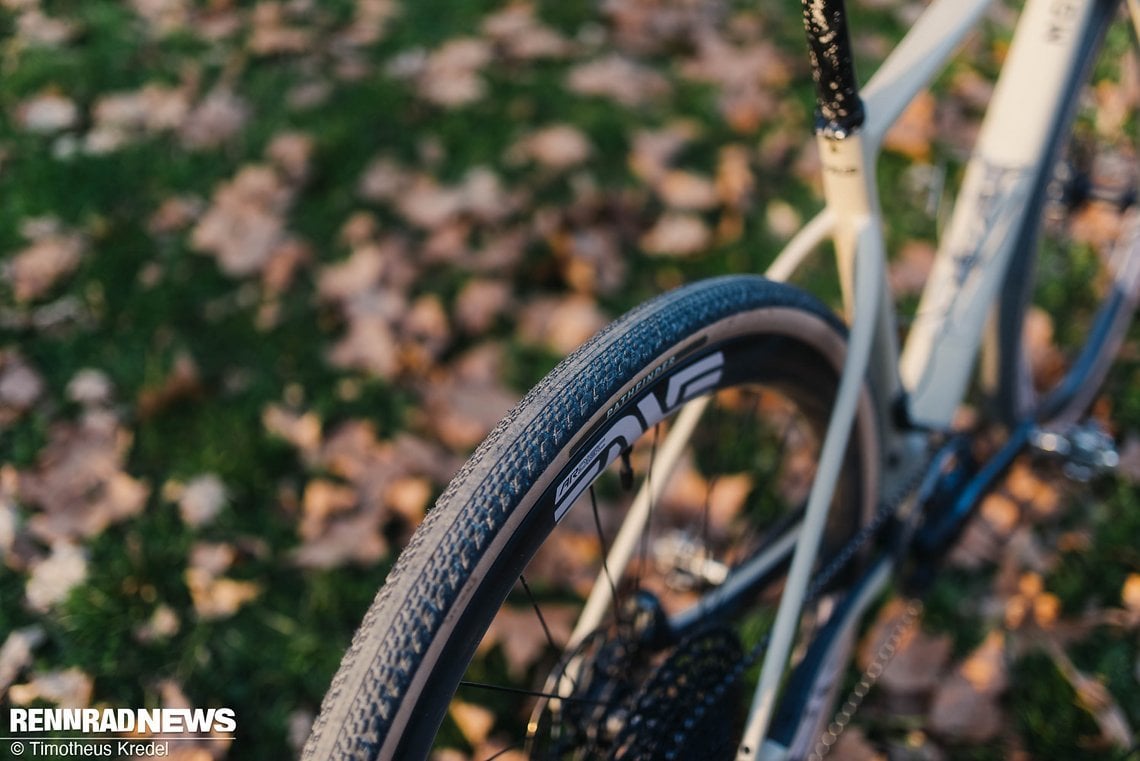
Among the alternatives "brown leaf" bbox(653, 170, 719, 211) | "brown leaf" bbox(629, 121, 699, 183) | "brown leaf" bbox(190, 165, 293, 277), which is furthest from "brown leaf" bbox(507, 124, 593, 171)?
"brown leaf" bbox(190, 165, 293, 277)

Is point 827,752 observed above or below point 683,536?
below

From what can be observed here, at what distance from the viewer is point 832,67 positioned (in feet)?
4.07

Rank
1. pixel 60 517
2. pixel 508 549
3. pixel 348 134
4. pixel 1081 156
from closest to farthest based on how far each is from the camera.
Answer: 1. pixel 508 549
2. pixel 60 517
3. pixel 1081 156
4. pixel 348 134

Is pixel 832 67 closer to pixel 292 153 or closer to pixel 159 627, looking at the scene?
pixel 159 627

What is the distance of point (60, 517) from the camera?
2160mm

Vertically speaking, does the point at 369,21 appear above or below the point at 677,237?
above

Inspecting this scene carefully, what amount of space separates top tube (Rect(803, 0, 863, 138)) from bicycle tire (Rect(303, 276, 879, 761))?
259 mm

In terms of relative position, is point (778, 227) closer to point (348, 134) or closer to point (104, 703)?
point (348, 134)

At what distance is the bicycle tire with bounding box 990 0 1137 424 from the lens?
1.73 metres

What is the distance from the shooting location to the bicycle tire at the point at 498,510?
36.0 inches

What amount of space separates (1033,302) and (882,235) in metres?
1.27

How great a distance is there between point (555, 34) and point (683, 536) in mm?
1979

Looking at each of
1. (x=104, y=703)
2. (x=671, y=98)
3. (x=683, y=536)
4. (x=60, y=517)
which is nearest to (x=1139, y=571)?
(x=683, y=536)

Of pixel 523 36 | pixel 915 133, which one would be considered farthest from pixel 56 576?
pixel 915 133
